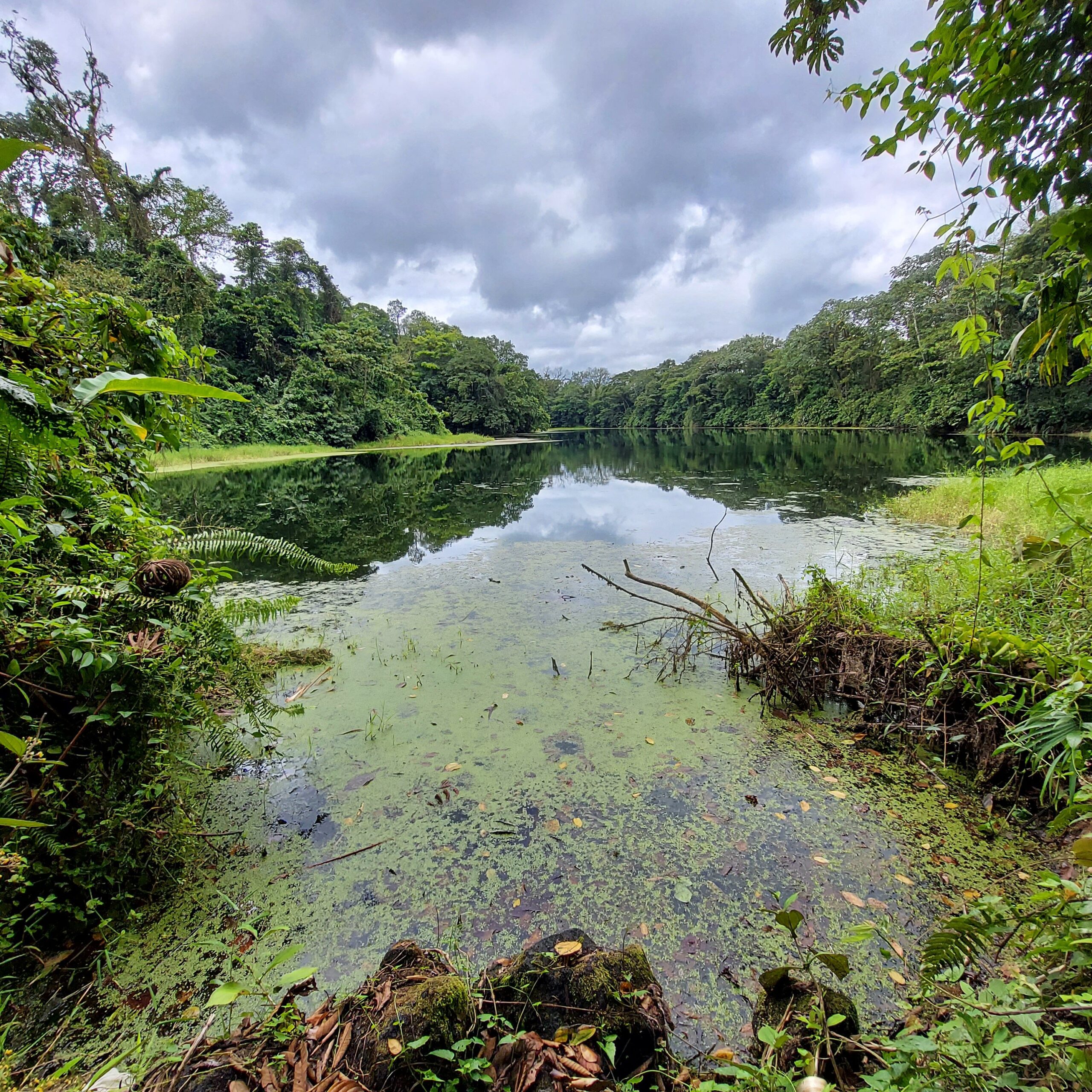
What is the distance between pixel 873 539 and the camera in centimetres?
683

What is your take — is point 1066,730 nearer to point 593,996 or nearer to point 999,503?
point 593,996

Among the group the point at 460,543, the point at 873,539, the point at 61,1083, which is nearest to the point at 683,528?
the point at 873,539

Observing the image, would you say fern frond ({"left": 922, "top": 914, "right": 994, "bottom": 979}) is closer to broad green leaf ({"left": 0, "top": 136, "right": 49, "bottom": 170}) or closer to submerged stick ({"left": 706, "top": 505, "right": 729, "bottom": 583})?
broad green leaf ({"left": 0, "top": 136, "right": 49, "bottom": 170})

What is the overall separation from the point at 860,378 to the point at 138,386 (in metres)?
47.1

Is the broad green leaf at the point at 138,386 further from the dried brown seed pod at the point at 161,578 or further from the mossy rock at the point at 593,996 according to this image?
the mossy rock at the point at 593,996

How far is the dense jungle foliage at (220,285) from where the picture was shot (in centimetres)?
→ 2042

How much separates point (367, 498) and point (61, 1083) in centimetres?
1114

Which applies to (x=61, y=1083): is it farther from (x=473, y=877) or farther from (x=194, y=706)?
(x=473, y=877)

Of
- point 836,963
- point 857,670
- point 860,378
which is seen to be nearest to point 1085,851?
point 836,963

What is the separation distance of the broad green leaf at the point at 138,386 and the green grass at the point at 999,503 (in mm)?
5286

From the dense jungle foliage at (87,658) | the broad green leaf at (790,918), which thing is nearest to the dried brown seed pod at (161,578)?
the dense jungle foliage at (87,658)

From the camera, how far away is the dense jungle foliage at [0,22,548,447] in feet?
67.0

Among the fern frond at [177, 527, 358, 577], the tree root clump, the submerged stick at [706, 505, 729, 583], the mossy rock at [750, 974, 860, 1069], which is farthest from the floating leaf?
the submerged stick at [706, 505, 729, 583]

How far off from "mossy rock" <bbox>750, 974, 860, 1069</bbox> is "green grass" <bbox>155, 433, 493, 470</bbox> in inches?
391
